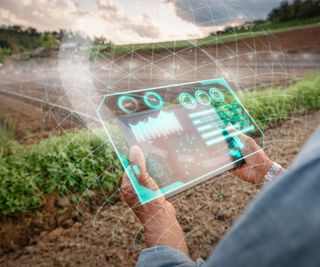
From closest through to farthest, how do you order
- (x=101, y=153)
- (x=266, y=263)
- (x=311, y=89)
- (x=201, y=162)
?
(x=266, y=263) < (x=201, y=162) < (x=101, y=153) < (x=311, y=89)

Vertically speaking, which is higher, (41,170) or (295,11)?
(41,170)

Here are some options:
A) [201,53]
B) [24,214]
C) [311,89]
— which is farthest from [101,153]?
[311,89]

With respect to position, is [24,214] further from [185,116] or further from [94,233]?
[185,116]

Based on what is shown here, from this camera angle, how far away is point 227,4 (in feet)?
2.05

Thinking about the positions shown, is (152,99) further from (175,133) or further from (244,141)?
(244,141)

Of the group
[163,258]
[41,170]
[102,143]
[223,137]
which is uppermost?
[41,170]

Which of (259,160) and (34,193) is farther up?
(34,193)

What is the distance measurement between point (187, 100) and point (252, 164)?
179 millimetres

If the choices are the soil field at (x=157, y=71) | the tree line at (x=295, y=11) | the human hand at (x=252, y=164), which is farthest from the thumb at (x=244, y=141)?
the tree line at (x=295, y=11)

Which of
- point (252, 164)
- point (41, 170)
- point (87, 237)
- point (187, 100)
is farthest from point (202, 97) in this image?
point (41, 170)

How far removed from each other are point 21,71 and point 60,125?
0.14 meters

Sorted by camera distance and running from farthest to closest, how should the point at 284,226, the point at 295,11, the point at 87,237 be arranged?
the point at 87,237 < the point at 295,11 < the point at 284,226

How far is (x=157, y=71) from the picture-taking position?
22.4 inches

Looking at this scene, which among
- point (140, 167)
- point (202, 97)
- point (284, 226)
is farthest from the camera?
point (202, 97)
